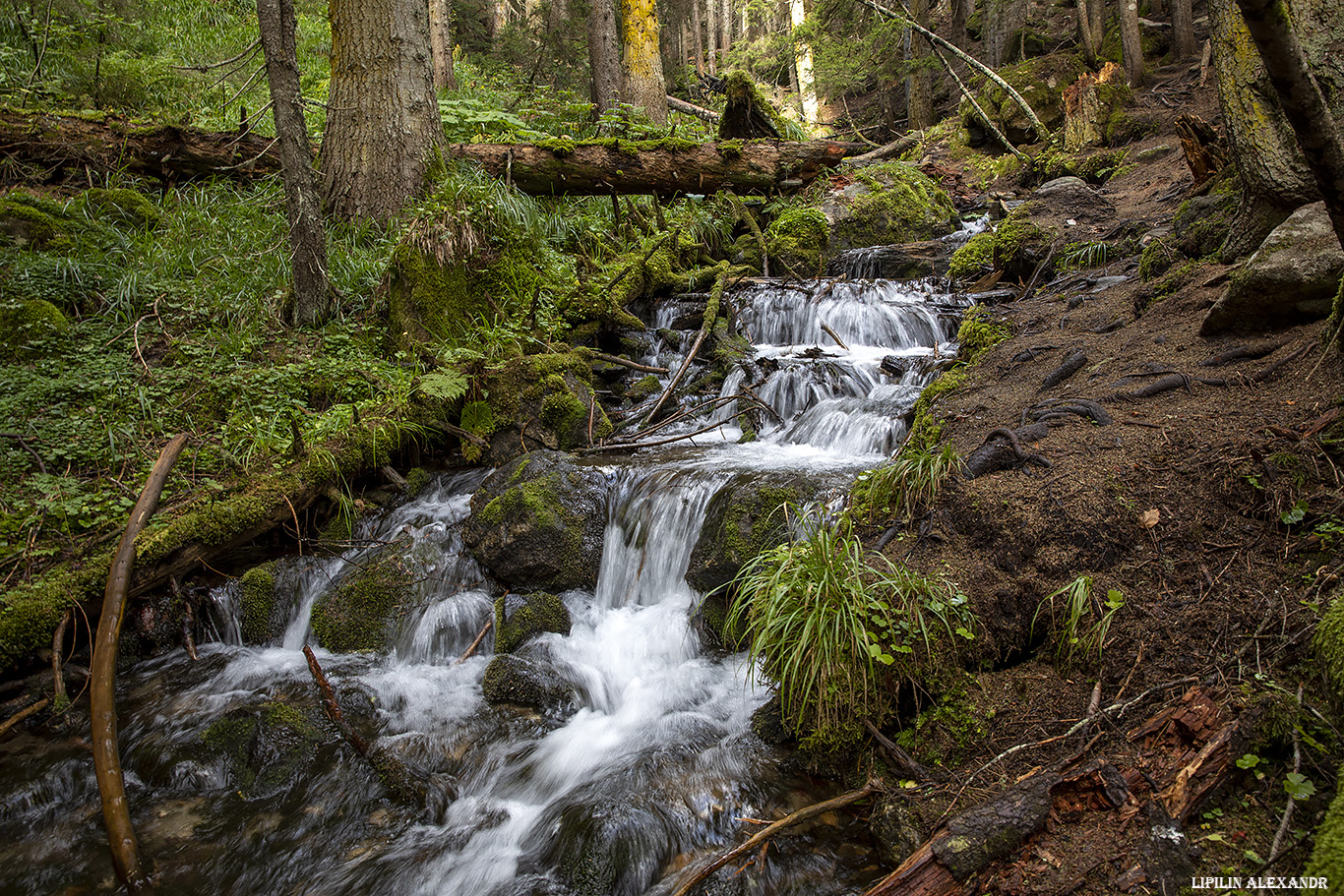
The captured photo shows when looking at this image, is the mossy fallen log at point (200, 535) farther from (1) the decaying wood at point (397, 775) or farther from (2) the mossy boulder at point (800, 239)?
(2) the mossy boulder at point (800, 239)

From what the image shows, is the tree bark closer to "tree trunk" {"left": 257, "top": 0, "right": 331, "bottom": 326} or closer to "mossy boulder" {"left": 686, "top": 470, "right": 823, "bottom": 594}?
"mossy boulder" {"left": 686, "top": 470, "right": 823, "bottom": 594}

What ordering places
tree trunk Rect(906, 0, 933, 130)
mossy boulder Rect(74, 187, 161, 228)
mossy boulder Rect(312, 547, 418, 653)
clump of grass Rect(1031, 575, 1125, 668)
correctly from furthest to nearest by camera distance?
tree trunk Rect(906, 0, 933, 130) → mossy boulder Rect(74, 187, 161, 228) → mossy boulder Rect(312, 547, 418, 653) → clump of grass Rect(1031, 575, 1125, 668)

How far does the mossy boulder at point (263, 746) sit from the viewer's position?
12.2 feet

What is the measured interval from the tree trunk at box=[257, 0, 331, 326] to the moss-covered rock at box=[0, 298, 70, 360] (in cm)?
188

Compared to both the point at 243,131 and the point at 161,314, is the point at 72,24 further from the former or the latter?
the point at 161,314

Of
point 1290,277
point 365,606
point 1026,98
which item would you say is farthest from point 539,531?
point 1026,98

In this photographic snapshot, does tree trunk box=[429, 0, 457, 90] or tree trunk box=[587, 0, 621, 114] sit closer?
tree trunk box=[587, 0, 621, 114]

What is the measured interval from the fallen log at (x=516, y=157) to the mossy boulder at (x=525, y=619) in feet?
19.2

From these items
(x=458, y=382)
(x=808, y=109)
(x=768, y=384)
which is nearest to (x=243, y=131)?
(x=458, y=382)

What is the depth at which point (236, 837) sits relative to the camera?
340 cm

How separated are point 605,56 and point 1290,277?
11239mm

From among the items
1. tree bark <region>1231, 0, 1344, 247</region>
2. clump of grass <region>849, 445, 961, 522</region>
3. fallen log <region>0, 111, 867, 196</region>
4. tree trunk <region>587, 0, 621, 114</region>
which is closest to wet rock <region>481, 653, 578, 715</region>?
clump of grass <region>849, 445, 961, 522</region>

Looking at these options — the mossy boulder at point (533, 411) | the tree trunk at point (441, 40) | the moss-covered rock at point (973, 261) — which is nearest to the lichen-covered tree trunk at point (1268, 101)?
the moss-covered rock at point (973, 261)

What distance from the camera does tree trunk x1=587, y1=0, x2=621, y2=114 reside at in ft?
38.9
